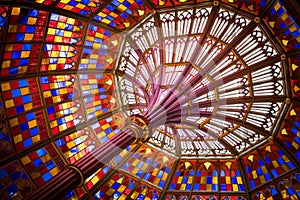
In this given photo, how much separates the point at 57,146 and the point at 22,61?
16.9ft

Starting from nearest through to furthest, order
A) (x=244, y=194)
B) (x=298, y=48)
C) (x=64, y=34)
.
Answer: (x=298, y=48) < (x=64, y=34) < (x=244, y=194)

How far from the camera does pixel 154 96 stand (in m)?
16.8

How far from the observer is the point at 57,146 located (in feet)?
55.9

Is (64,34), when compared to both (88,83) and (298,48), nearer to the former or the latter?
(88,83)

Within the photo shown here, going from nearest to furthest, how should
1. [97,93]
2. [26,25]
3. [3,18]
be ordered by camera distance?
1. [3,18]
2. [26,25]
3. [97,93]

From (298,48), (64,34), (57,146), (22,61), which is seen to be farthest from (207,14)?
(57,146)

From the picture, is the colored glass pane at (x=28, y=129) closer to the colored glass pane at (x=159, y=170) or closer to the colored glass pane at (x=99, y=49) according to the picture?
the colored glass pane at (x=99, y=49)

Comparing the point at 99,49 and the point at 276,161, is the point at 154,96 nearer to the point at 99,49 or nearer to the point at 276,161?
the point at 99,49

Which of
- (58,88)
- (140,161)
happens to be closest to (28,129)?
(58,88)

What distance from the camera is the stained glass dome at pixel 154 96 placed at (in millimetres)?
14688

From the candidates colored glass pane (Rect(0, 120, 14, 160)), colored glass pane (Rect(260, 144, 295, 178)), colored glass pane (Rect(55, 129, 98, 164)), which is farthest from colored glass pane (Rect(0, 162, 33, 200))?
colored glass pane (Rect(260, 144, 295, 178))

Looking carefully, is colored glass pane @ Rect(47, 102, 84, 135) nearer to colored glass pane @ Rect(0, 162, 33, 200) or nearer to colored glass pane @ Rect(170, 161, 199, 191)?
colored glass pane @ Rect(0, 162, 33, 200)

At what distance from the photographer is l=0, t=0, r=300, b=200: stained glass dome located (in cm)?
1469

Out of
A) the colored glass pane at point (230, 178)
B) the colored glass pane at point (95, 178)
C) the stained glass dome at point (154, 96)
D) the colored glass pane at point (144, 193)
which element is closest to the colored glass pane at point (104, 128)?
the stained glass dome at point (154, 96)
